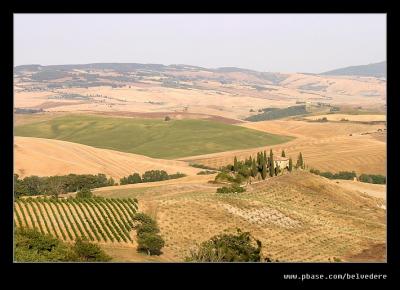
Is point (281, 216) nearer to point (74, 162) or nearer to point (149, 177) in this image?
point (149, 177)

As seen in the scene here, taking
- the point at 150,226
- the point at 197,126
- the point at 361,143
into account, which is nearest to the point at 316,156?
the point at 361,143

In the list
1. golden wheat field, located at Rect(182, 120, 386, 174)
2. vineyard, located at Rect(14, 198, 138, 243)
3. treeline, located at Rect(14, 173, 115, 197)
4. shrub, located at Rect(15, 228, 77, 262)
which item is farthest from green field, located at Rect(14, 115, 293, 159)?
shrub, located at Rect(15, 228, 77, 262)

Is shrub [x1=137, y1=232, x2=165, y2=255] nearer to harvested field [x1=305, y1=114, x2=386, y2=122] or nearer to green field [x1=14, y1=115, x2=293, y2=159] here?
green field [x1=14, y1=115, x2=293, y2=159]

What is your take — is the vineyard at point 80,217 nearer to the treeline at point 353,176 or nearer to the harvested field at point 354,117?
the treeline at point 353,176

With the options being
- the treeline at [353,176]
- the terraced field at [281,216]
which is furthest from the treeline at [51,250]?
the treeline at [353,176]
